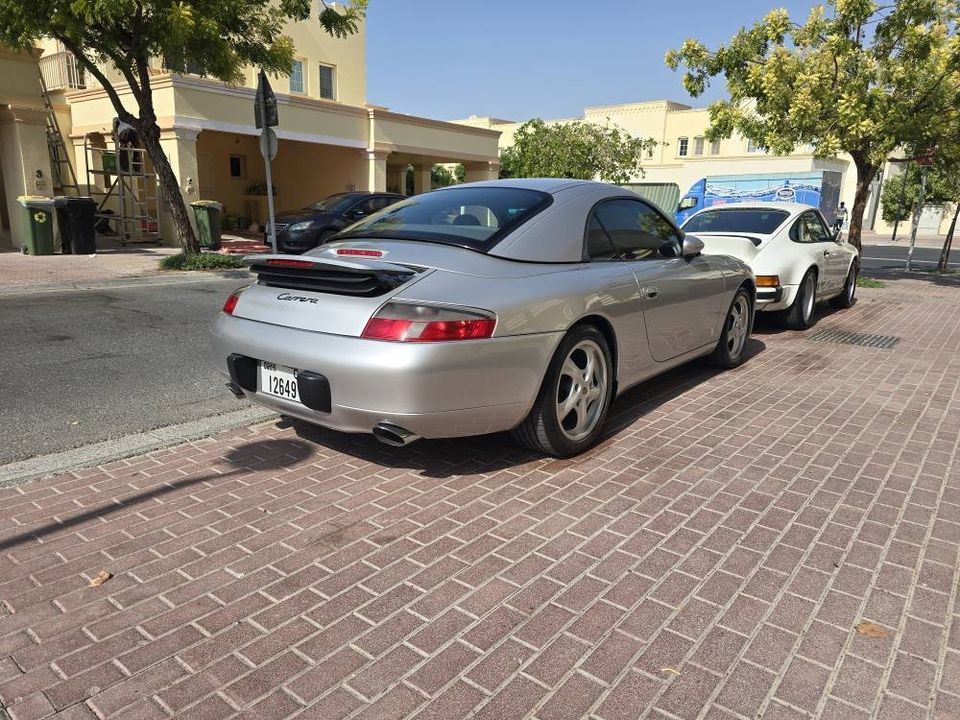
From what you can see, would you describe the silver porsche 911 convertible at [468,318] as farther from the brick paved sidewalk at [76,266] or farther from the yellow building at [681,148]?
the yellow building at [681,148]

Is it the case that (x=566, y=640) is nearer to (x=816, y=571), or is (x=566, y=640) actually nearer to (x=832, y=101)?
(x=816, y=571)

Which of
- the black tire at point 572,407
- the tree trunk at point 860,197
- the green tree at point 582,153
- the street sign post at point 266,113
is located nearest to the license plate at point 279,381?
the black tire at point 572,407

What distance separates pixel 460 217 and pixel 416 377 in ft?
4.65

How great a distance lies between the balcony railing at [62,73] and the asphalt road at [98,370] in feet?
51.6

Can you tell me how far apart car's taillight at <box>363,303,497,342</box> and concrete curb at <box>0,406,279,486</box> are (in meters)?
1.80

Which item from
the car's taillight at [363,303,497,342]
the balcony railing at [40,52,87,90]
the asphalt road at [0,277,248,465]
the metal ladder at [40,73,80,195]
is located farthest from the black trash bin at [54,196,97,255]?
the car's taillight at [363,303,497,342]

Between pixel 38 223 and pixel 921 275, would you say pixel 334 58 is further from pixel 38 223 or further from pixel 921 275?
pixel 921 275

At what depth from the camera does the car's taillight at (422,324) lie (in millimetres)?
3279

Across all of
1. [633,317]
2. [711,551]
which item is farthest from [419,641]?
[633,317]

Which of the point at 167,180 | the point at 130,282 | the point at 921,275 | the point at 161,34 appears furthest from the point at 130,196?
the point at 921,275

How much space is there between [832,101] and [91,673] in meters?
14.0

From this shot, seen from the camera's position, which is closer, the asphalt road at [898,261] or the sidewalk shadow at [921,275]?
the sidewalk shadow at [921,275]

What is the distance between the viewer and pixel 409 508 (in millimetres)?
3453

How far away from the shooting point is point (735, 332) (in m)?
6.39
